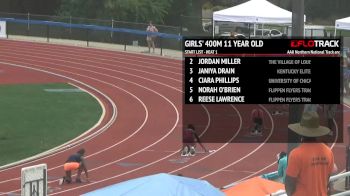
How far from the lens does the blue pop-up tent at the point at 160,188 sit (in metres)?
8.18

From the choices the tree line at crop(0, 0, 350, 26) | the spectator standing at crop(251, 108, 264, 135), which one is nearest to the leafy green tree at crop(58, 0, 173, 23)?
the tree line at crop(0, 0, 350, 26)

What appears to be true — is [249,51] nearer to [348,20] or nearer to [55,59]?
[348,20]

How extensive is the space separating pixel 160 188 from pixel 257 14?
26.5 meters

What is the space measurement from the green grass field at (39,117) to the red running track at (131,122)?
2.01 ft

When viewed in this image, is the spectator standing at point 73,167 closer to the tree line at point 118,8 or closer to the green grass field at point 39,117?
the green grass field at point 39,117

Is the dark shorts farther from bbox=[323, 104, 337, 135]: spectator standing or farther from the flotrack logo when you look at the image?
the flotrack logo

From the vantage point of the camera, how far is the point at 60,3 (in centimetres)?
5272

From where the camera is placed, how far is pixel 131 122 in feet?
80.7

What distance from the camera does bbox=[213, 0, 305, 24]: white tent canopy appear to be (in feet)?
111

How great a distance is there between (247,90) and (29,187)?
4182mm

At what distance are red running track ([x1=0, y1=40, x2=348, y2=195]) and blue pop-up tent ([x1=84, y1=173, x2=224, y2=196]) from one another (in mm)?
8447

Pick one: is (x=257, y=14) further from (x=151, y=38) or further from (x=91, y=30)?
(x=91, y=30)

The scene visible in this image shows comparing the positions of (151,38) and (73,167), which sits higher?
(151,38)

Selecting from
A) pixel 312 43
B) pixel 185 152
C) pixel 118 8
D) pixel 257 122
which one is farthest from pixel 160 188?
pixel 118 8
